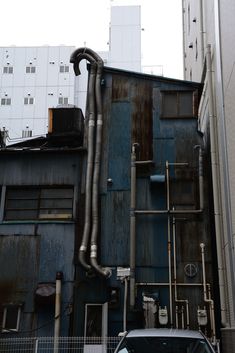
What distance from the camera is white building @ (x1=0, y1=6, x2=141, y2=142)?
163ft

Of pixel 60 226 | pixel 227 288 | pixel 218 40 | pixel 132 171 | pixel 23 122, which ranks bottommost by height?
pixel 227 288

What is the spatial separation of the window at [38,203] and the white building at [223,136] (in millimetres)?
4537

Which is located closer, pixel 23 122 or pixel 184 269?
pixel 184 269

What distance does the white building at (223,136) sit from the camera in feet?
32.7

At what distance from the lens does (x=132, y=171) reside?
13.7 m

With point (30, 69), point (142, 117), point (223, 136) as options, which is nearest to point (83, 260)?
point (142, 117)

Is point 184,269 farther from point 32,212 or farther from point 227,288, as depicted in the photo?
point 32,212

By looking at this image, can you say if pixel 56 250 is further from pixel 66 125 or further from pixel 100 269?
pixel 66 125

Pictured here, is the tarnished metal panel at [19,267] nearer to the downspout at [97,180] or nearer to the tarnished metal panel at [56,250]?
the tarnished metal panel at [56,250]

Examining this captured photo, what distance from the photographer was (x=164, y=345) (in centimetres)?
737

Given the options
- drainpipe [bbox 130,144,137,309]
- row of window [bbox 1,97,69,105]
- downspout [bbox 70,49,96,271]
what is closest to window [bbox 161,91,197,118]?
drainpipe [bbox 130,144,137,309]

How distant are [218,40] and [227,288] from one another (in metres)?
6.16

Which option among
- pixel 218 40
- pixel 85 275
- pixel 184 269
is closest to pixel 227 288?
pixel 184 269

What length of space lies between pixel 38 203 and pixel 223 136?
6.04m
